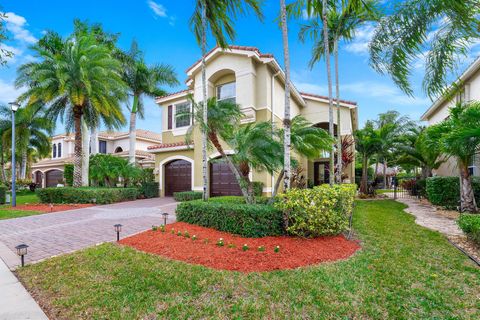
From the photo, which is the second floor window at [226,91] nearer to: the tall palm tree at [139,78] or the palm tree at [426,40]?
the tall palm tree at [139,78]

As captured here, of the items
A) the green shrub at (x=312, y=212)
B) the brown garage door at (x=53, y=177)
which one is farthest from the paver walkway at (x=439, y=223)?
the brown garage door at (x=53, y=177)

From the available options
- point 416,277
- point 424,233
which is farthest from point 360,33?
point 416,277

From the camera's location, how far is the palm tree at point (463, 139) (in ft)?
26.5

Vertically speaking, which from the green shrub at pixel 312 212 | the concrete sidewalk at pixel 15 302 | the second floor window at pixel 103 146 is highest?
the second floor window at pixel 103 146

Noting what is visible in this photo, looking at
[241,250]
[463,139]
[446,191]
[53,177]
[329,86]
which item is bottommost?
[241,250]

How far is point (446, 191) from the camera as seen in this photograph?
40.3ft

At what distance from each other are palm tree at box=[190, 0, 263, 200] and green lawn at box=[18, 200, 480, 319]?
176 inches

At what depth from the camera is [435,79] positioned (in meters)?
8.00

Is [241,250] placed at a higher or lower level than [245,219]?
lower

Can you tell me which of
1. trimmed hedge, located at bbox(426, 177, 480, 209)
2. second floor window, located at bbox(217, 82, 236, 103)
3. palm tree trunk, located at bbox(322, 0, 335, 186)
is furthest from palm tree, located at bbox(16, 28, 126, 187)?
trimmed hedge, located at bbox(426, 177, 480, 209)

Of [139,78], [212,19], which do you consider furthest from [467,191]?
[139,78]

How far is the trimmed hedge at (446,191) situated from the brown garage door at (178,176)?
14877mm

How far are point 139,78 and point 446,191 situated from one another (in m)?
23.5

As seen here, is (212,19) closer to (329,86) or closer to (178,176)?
(329,86)
